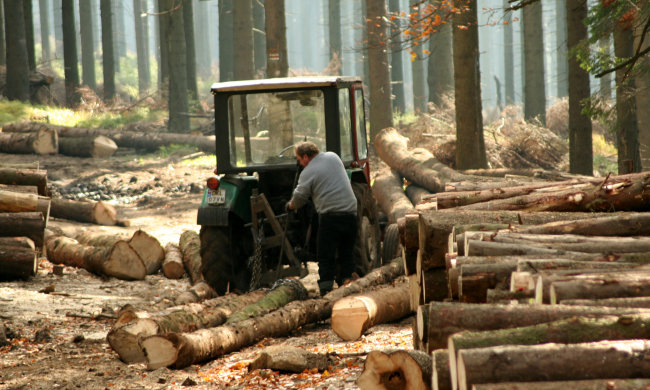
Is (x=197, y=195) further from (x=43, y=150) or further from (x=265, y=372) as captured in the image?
(x=265, y=372)

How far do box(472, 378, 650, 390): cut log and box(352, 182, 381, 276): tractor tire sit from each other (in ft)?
18.6

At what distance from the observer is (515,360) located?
2.90 m

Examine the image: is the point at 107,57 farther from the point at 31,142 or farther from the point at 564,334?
the point at 564,334

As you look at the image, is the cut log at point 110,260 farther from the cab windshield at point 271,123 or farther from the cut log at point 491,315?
the cut log at point 491,315

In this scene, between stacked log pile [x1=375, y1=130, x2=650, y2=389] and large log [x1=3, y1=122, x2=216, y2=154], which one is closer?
stacked log pile [x1=375, y1=130, x2=650, y2=389]

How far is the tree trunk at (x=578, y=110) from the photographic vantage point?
12523 millimetres

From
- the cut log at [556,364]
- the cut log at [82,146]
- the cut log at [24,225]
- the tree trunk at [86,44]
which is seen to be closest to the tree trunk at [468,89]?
the cut log at [24,225]

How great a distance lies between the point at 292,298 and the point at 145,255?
10.7 ft

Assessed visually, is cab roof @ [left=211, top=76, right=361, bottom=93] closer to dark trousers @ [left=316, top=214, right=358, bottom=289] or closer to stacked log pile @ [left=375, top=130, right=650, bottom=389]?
dark trousers @ [left=316, top=214, right=358, bottom=289]

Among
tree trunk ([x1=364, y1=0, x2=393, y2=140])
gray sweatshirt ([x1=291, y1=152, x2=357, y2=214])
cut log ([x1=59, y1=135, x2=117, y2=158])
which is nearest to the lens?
gray sweatshirt ([x1=291, y1=152, x2=357, y2=214])

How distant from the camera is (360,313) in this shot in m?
6.19

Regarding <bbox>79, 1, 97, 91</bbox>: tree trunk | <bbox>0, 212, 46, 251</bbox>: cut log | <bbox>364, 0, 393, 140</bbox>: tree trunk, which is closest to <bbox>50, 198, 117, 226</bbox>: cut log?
<bbox>0, 212, 46, 251</bbox>: cut log

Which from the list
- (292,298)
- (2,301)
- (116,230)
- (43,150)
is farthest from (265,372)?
(43,150)

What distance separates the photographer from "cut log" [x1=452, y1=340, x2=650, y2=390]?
287cm
